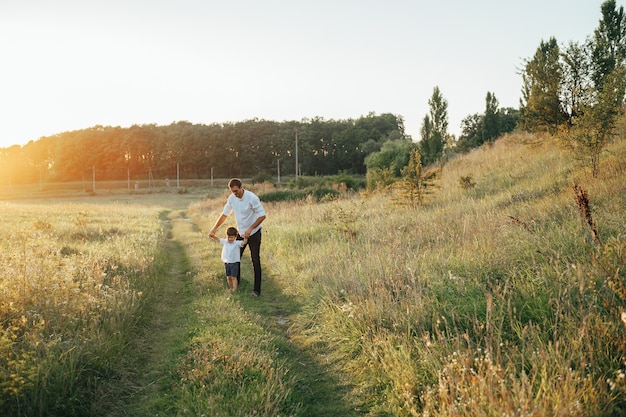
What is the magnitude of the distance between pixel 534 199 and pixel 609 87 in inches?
168

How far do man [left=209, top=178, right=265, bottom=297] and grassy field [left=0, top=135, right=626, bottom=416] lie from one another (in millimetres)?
743

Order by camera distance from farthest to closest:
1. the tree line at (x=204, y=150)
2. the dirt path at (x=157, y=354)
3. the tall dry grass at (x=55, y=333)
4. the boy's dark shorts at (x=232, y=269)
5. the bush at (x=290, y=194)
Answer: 1. the tree line at (x=204, y=150)
2. the bush at (x=290, y=194)
3. the boy's dark shorts at (x=232, y=269)
4. the dirt path at (x=157, y=354)
5. the tall dry grass at (x=55, y=333)

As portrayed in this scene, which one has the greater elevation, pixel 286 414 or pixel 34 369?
pixel 34 369

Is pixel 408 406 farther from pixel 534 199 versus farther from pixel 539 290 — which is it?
pixel 534 199

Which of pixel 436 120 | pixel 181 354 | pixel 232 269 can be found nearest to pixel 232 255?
pixel 232 269

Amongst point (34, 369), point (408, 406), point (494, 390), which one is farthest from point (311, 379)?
point (34, 369)

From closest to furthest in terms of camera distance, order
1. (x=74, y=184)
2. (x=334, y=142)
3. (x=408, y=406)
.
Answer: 1. (x=408, y=406)
2. (x=74, y=184)
3. (x=334, y=142)

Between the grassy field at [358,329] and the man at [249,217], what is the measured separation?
29.3 inches

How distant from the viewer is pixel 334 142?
9925 cm

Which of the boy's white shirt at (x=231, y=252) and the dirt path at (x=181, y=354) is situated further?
the boy's white shirt at (x=231, y=252)

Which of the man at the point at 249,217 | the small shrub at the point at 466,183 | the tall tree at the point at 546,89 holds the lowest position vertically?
the man at the point at 249,217

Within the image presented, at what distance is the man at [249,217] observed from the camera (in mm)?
8680

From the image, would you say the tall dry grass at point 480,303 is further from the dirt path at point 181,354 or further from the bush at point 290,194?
the bush at point 290,194

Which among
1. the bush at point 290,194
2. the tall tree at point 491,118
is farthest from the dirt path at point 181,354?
the tall tree at point 491,118
